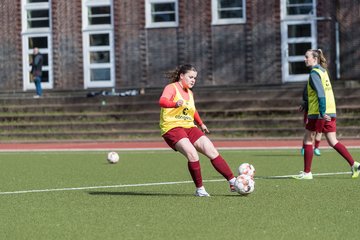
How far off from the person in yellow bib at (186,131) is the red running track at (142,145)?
1321cm

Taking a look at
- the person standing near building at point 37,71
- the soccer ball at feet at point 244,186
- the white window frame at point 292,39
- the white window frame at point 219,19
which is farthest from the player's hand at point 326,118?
the white window frame at point 219,19

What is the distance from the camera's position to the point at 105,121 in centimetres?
3244

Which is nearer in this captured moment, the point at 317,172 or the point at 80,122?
the point at 317,172

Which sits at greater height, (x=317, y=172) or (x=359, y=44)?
(x=359, y=44)

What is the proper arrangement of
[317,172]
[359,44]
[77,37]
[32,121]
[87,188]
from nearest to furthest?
[87,188] → [317,172] → [32,121] → [359,44] → [77,37]

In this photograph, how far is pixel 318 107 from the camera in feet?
48.5

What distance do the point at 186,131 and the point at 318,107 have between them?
2871mm

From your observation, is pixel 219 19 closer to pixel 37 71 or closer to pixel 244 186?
pixel 37 71

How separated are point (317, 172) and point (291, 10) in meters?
20.7

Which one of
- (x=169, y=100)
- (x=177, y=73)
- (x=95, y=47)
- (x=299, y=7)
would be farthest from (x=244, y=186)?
(x=95, y=47)

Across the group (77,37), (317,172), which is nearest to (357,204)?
(317,172)

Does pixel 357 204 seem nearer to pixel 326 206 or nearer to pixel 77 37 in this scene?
pixel 326 206

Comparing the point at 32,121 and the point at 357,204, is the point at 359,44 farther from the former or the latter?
the point at 357,204

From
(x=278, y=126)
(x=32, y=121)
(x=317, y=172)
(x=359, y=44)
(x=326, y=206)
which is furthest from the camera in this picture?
(x=359, y=44)
